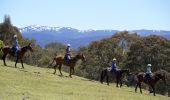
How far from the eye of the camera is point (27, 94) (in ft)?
81.9

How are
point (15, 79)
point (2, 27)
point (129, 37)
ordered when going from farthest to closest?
point (2, 27) < point (129, 37) < point (15, 79)

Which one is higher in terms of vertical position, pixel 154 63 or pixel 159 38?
pixel 159 38

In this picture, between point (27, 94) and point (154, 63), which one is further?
point (154, 63)

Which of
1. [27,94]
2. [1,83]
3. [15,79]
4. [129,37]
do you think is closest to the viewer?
[27,94]

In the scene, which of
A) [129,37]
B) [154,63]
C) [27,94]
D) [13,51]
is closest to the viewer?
[27,94]

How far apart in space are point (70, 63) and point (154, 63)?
4487 cm

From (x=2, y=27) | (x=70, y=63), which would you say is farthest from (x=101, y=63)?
(x=70, y=63)

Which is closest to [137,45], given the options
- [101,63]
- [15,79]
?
[101,63]

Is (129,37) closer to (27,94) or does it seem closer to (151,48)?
(151,48)

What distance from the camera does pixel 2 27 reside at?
328 feet

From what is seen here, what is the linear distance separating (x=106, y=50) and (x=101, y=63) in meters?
3.41

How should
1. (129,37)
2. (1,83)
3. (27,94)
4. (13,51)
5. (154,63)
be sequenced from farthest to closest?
(129,37) → (154,63) → (13,51) → (1,83) → (27,94)

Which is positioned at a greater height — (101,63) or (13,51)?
(13,51)

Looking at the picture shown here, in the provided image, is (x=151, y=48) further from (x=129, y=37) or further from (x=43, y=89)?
(x=43, y=89)
